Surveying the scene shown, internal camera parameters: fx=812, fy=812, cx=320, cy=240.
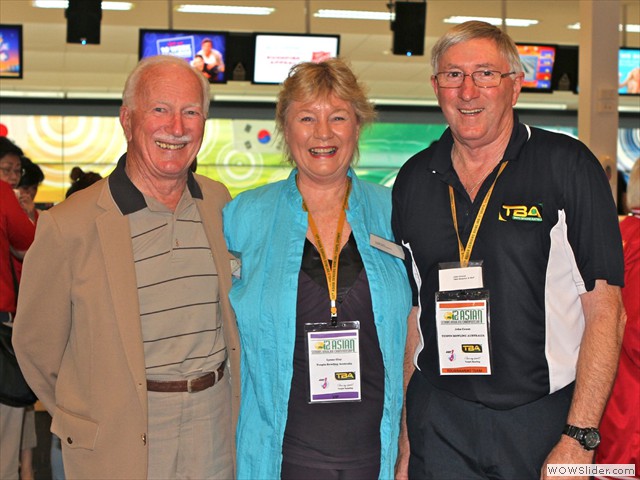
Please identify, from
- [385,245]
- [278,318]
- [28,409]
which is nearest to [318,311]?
[278,318]

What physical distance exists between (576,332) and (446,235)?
44 centimetres

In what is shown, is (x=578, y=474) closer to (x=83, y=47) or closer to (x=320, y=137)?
(x=320, y=137)

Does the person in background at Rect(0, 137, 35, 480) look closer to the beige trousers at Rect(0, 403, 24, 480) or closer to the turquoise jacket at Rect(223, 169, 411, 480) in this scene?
the beige trousers at Rect(0, 403, 24, 480)

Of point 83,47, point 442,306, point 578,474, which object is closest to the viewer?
point 578,474

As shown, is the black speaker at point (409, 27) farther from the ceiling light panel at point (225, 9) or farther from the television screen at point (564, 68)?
the television screen at point (564, 68)

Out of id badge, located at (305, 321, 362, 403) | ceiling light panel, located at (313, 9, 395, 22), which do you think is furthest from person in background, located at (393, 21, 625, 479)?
ceiling light panel, located at (313, 9, 395, 22)

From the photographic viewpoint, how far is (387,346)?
7.79ft

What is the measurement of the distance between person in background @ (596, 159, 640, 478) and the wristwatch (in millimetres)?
745

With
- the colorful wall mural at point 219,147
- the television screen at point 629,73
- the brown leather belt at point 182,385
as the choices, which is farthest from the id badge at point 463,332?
the colorful wall mural at point 219,147

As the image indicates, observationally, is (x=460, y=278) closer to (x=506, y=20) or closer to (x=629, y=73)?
(x=629, y=73)

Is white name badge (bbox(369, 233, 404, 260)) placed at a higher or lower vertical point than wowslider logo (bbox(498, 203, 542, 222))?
lower

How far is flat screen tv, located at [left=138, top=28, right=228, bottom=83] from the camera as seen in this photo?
795cm

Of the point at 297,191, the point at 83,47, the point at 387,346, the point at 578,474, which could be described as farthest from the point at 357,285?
the point at 83,47

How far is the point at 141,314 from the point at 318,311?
0.51 metres
